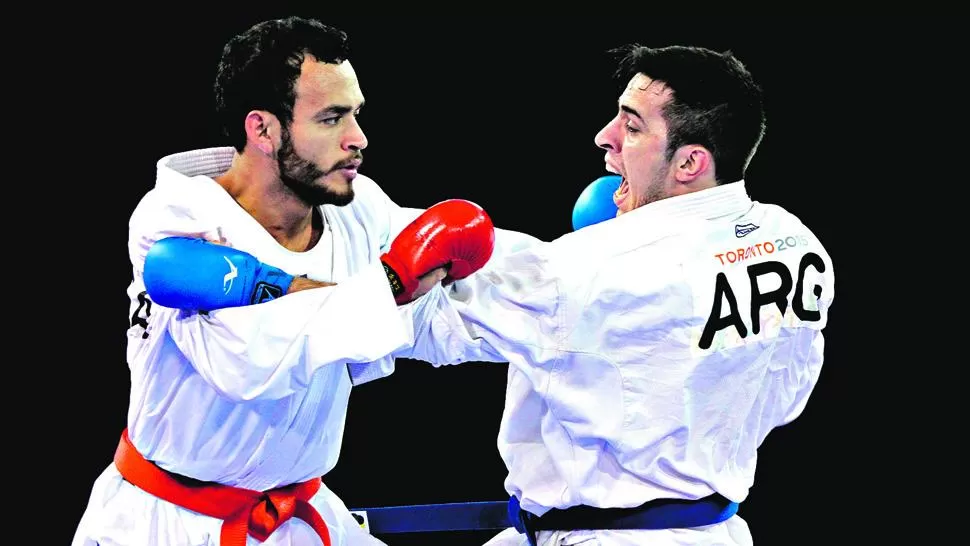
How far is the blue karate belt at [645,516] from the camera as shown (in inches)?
115

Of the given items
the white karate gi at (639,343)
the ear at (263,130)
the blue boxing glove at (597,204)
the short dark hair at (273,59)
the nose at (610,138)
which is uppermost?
the short dark hair at (273,59)

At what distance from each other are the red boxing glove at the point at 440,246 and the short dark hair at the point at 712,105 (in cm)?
55

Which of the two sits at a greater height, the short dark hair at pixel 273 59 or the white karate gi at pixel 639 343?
the short dark hair at pixel 273 59

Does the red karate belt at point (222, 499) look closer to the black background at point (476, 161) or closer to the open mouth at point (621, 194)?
the open mouth at point (621, 194)

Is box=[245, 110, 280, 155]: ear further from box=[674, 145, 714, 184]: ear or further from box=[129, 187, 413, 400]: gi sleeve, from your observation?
box=[674, 145, 714, 184]: ear

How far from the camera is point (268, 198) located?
3047 mm

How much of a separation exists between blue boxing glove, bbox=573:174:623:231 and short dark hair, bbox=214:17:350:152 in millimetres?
894

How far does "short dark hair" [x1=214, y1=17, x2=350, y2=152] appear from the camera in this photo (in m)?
2.95

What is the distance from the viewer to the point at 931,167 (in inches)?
220

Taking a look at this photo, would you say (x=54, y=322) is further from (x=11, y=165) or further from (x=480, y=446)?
(x=480, y=446)

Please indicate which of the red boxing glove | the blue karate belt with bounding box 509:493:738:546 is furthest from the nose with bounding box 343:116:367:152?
the blue karate belt with bounding box 509:493:738:546

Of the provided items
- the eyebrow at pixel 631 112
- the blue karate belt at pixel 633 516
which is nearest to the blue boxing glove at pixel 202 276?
the blue karate belt at pixel 633 516

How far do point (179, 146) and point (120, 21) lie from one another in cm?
58

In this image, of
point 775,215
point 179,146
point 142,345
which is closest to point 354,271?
point 142,345
